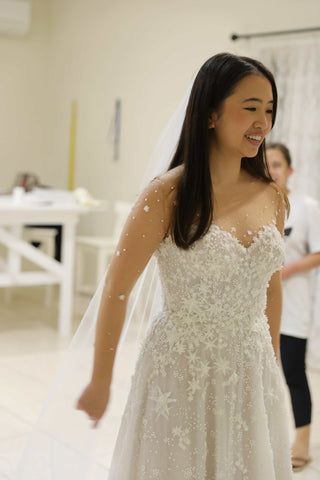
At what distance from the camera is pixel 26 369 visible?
4262mm

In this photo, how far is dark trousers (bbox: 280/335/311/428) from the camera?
3000 millimetres

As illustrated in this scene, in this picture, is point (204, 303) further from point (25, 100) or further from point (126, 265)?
point (25, 100)

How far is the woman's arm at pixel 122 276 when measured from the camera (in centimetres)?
149

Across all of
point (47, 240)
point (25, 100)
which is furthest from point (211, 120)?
point (25, 100)

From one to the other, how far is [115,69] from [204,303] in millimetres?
5479

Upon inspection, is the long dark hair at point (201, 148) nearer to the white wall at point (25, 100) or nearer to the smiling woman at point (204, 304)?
the smiling woman at point (204, 304)

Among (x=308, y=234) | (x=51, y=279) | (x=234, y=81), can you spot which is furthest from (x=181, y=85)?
(x=234, y=81)

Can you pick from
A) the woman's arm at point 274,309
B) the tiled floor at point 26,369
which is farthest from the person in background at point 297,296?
the woman's arm at point 274,309

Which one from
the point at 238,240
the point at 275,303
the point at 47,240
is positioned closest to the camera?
the point at 238,240

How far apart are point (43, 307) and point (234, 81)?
15.6ft

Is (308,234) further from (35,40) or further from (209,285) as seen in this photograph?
(35,40)

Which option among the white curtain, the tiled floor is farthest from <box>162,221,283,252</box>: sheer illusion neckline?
the white curtain

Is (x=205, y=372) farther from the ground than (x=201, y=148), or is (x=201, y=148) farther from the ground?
(x=201, y=148)

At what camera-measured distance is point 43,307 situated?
604 cm
